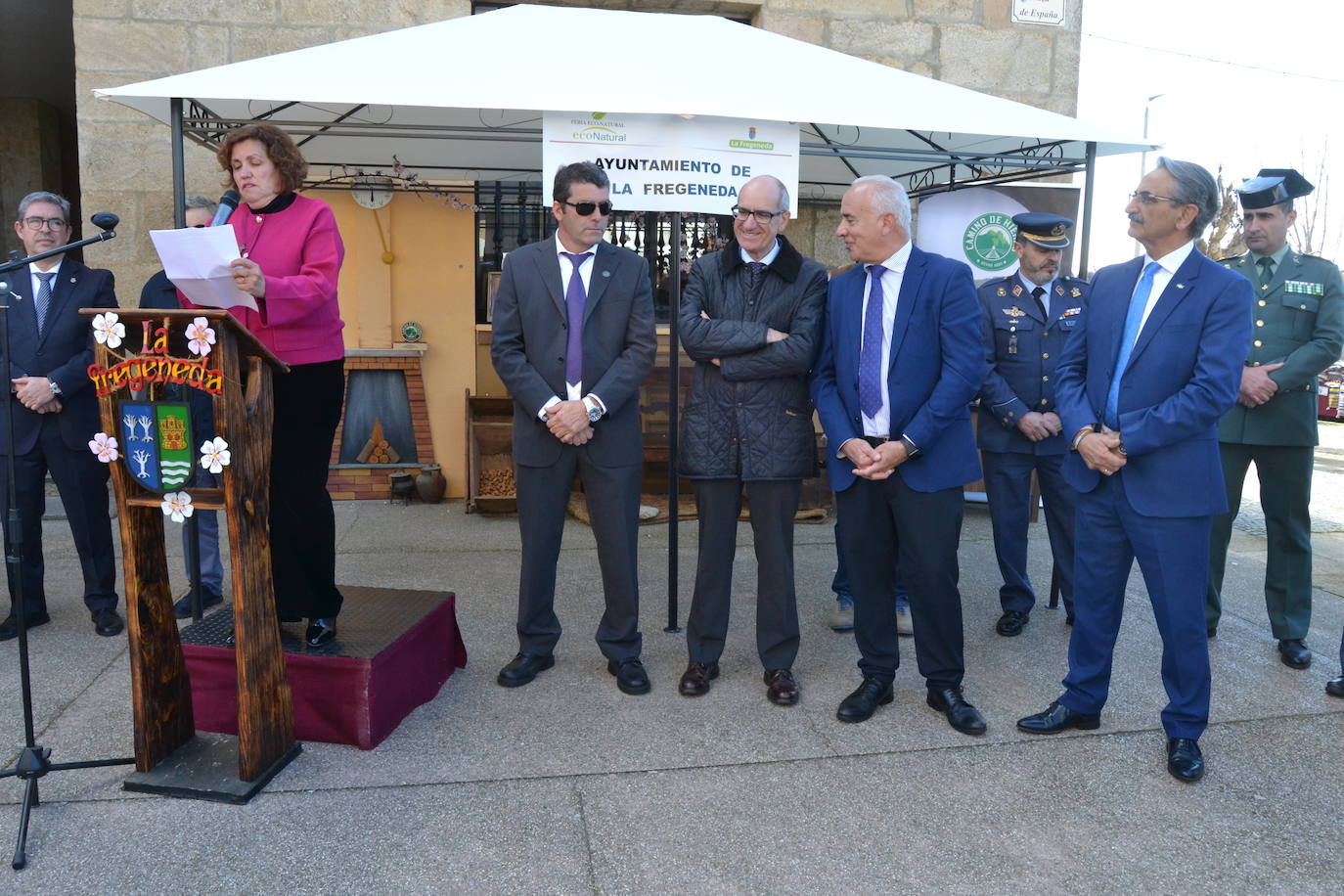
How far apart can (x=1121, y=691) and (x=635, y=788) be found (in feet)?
7.04

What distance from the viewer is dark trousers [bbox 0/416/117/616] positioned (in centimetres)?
446

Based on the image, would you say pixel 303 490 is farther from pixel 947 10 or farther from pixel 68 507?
pixel 947 10

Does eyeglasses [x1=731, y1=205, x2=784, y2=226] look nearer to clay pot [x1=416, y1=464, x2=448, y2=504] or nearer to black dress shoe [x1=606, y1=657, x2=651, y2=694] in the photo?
black dress shoe [x1=606, y1=657, x2=651, y2=694]

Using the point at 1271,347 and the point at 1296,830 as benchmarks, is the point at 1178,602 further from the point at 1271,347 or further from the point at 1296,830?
the point at 1271,347

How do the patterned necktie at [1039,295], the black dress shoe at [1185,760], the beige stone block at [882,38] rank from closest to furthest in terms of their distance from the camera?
the black dress shoe at [1185,760]
the patterned necktie at [1039,295]
the beige stone block at [882,38]

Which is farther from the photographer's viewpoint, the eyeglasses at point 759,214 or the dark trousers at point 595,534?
the dark trousers at point 595,534

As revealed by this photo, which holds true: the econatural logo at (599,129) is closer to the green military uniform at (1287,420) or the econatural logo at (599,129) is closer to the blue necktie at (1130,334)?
the blue necktie at (1130,334)

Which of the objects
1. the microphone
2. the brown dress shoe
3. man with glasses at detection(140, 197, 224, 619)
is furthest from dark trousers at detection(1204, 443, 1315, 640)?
man with glasses at detection(140, 197, 224, 619)

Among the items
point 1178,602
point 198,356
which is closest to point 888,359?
point 1178,602

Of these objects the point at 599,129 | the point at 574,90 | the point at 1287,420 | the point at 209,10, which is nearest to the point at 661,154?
the point at 599,129

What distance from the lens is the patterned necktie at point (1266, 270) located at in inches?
172

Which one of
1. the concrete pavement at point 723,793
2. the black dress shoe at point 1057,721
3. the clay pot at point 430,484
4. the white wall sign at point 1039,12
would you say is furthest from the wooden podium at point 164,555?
the white wall sign at point 1039,12

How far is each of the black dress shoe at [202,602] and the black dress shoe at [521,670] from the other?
1.71 meters

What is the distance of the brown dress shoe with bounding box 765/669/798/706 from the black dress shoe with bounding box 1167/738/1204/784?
1305 mm
